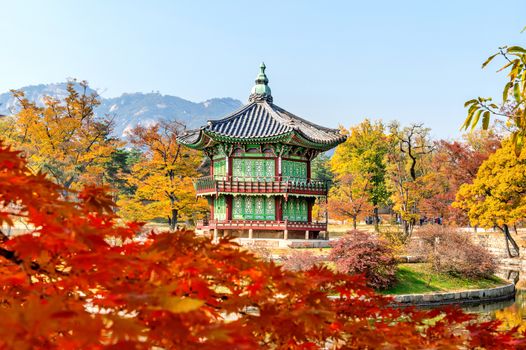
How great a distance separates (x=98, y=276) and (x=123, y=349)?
0.57 meters

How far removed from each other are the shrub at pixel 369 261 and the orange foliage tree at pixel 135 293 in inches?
514

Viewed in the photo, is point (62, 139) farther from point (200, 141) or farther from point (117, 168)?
point (117, 168)

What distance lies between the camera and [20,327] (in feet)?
5.27

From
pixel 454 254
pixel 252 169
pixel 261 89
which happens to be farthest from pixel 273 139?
pixel 454 254

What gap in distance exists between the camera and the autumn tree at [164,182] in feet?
96.7

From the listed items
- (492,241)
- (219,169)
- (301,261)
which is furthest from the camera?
(492,241)

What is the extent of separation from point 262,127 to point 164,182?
307 inches

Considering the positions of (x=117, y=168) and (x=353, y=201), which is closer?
(x=353, y=201)

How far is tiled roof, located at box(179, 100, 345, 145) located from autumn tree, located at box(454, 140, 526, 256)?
8558 millimetres

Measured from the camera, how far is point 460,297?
17125 millimetres

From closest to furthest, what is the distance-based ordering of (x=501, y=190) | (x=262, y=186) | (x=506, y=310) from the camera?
(x=506, y=310) → (x=262, y=186) → (x=501, y=190)

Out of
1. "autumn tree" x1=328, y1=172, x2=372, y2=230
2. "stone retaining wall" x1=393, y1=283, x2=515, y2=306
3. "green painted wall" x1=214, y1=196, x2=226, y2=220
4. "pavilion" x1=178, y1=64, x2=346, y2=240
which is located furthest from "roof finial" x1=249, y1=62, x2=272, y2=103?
"stone retaining wall" x1=393, y1=283, x2=515, y2=306

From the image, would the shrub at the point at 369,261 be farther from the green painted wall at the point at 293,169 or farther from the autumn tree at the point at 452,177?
the autumn tree at the point at 452,177

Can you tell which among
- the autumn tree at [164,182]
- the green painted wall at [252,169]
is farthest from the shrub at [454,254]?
the autumn tree at [164,182]
